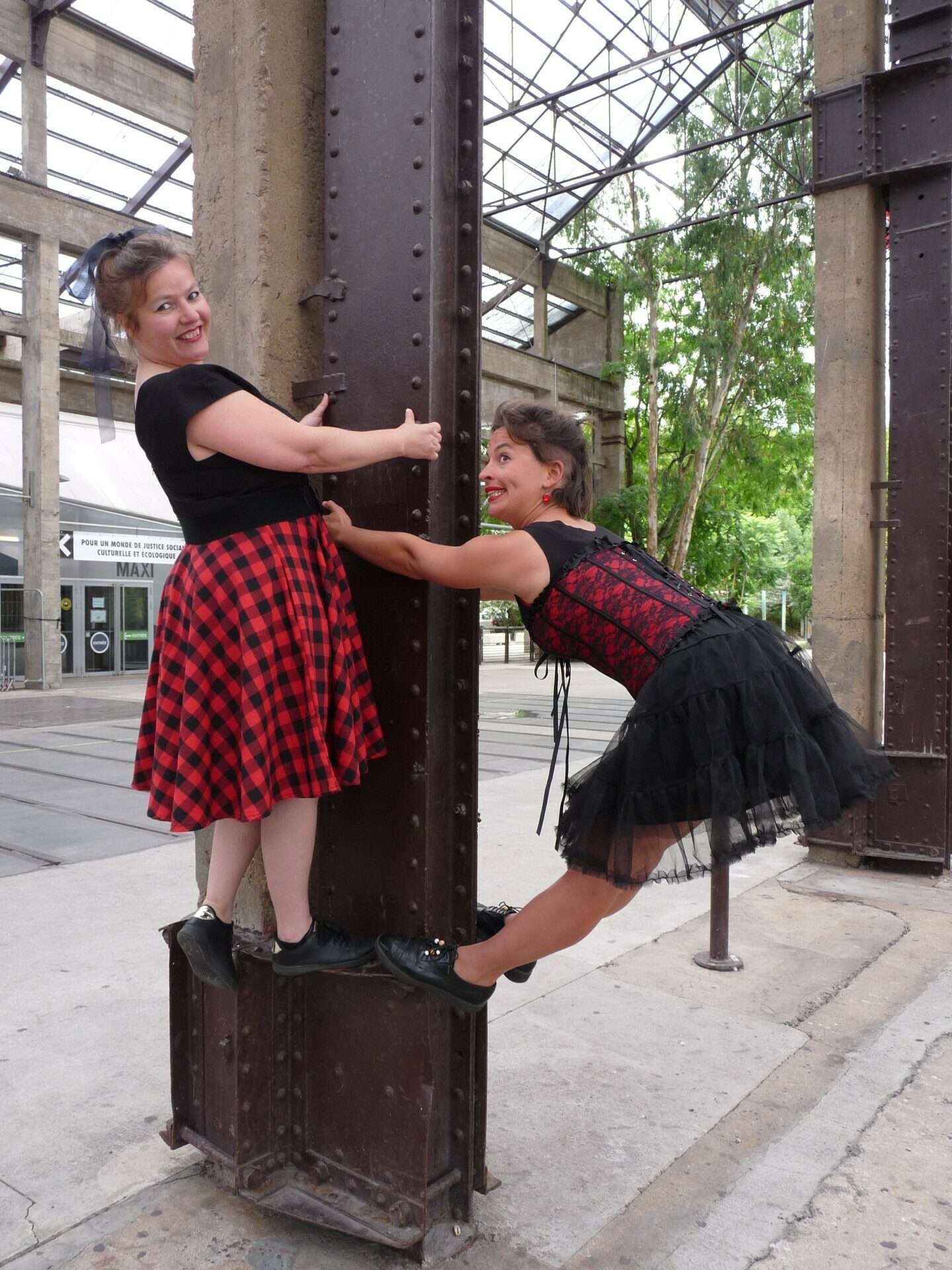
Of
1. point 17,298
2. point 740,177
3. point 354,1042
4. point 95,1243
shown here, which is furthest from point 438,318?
point 17,298

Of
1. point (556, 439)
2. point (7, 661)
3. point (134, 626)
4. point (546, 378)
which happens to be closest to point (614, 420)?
point (546, 378)

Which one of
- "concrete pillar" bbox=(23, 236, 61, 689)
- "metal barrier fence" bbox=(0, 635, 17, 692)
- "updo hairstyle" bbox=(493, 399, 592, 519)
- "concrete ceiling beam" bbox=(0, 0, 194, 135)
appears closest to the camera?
"updo hairstyle" bbox=(493, 399, 592, 519)

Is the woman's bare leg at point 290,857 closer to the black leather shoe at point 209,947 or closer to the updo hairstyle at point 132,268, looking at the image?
the black leather shoe at point 209,947

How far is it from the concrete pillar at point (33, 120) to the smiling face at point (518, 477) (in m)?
18.9

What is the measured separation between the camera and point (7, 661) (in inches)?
778

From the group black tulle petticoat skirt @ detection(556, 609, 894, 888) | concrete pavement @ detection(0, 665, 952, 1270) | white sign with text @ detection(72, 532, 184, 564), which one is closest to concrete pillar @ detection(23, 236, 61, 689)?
white sign with text @ detection(72, 532, 184, 564)

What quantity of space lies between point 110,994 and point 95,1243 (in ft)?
4.99

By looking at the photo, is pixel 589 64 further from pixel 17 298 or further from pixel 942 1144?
pixel 942 1144

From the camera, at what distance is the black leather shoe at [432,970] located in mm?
2205

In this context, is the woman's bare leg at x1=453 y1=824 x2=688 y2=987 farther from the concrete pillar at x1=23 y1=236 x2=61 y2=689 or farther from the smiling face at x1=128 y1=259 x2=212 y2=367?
the concrete pillar at x1=23 y1=236 x2=61 y2=689

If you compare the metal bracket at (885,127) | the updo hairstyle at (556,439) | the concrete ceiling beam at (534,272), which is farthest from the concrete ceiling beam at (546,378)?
the updo hairstyle at (556,439)

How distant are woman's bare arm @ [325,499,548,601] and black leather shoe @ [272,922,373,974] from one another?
88cm

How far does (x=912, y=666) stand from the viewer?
5.64m

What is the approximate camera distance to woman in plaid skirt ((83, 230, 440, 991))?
2.04 metres
